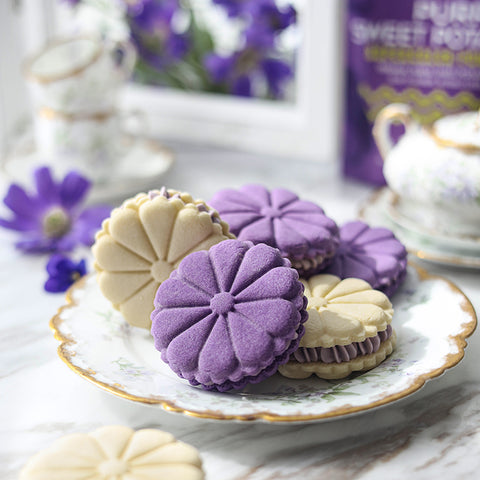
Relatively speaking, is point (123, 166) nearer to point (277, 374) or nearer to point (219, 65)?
point (219, 65)

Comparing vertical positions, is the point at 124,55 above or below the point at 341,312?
above

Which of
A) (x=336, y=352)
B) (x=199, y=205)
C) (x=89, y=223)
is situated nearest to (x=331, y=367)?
(x=336, y=352)

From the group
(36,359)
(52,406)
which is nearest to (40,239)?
(36,359)

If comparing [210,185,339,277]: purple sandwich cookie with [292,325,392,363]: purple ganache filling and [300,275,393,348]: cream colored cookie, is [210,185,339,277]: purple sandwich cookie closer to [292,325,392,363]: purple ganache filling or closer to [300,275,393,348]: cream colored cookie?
[300,275,393,348]: cream colored cookie

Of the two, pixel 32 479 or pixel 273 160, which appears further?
pixel 273 160

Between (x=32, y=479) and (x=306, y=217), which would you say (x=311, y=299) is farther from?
(x=32, y=479)

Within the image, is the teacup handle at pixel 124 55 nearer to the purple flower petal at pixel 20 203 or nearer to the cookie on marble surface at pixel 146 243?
the purple flower petal at pixel 20 203

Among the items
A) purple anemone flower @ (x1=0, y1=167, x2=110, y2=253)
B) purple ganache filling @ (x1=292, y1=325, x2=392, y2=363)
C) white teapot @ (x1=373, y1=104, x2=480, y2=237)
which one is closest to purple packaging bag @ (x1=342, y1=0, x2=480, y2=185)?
white teapot @ (x1=373, y1=104, x2=480, y2=237)

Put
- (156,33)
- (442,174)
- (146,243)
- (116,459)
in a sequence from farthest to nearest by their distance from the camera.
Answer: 1. (156,33)
2. (442,174)
3. (146,243)
4. (116,459)
